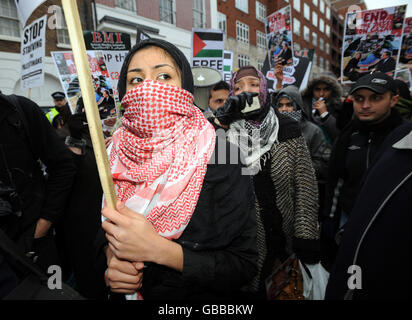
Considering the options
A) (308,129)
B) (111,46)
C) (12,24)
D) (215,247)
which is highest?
(12,24)

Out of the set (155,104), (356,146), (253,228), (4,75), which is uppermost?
(4,75)

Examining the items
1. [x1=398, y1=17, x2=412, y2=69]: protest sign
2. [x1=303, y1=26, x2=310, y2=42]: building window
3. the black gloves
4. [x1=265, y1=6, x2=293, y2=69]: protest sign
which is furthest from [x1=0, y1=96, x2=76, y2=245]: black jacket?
[x1=303, y1=26, x2=310, y2=42]: building window

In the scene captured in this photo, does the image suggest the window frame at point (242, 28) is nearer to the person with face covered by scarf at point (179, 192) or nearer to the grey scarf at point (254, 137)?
the grey scarf at point (254, 137)

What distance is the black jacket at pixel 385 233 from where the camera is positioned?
81cm

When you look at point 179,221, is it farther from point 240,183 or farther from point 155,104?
point 155,104

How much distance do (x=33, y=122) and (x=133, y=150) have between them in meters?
1.15

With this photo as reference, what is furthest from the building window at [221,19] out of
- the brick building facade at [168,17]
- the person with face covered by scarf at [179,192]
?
the person with face covered by scarf at [179,192]

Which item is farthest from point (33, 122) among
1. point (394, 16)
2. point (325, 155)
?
point (394, 16)

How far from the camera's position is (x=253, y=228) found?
1.05 m

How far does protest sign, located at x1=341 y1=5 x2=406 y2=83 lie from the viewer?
325 centimetres

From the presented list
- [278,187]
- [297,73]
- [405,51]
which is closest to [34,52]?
[278,187]

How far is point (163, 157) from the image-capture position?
98cm

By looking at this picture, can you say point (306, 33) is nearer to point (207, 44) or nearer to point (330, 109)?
point (330, 109)

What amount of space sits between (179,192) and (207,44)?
3.47 m
